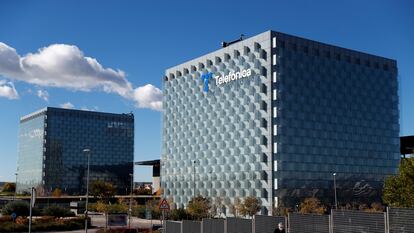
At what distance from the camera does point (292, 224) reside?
25.7 meters

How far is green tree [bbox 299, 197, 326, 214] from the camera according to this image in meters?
92.3

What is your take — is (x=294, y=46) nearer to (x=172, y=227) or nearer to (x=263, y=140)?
(x=263, y=140)

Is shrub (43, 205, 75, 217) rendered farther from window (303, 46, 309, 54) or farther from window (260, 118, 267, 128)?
window (303, 46, 309, 54)

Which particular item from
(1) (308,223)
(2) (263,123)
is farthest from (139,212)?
(1) (308,223)

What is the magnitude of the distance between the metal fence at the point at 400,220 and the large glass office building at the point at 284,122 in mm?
78115

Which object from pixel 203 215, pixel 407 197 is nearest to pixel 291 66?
pixel 203 215

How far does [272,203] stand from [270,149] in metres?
9.80

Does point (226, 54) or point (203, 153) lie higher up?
point (226, 54)

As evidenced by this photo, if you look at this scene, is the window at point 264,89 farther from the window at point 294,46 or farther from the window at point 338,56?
the window at point 338,56

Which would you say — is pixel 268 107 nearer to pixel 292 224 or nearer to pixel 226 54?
pixel 226 54

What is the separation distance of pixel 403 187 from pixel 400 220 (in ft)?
78.9

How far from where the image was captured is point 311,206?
94.1 metres

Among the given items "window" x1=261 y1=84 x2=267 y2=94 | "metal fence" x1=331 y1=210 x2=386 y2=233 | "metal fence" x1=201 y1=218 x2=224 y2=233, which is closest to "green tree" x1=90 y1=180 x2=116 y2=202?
"window" x1=261 y1=84 x2=267 y2=94

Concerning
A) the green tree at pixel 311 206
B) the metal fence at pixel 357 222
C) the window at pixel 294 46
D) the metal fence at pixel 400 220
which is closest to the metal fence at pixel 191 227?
the metal fence at pixel 357 222
